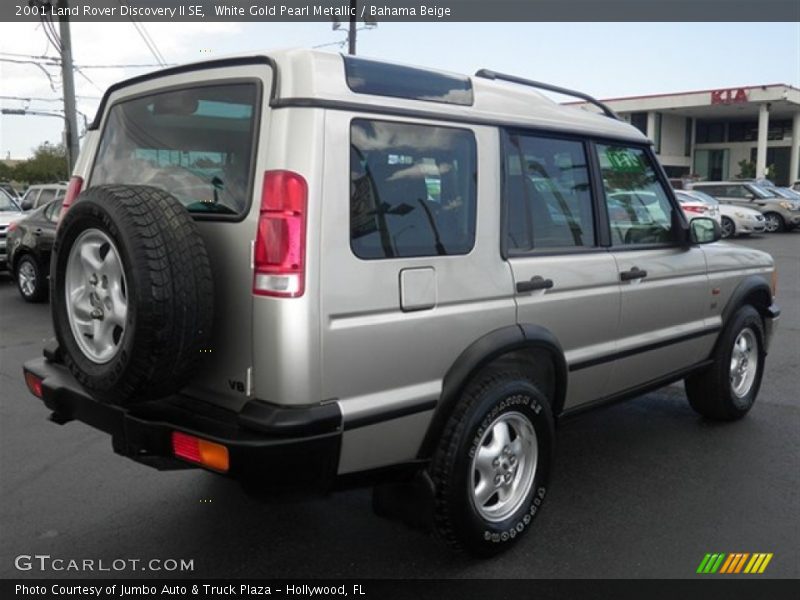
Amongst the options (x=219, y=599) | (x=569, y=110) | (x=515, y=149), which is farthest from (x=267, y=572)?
(x=569, y=110)

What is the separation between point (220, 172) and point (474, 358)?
49.1 inches

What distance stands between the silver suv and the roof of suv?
11 mm

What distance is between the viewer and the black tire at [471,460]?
298 cm

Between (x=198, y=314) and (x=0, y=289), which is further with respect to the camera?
(x=0, y=289)

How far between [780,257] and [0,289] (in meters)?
16.0

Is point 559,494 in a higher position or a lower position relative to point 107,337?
lower

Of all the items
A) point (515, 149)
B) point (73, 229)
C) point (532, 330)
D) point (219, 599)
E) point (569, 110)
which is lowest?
point (219, 599)

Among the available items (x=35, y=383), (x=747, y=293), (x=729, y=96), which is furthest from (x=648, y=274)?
(x=729, y=96)

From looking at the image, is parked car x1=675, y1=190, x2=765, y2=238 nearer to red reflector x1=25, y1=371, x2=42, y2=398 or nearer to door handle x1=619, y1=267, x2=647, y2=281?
door handle x1=619, y1=267, x2=647, y2=281

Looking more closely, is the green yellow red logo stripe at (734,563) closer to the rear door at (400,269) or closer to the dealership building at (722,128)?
the rear door at (400,269)

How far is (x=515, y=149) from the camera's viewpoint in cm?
337

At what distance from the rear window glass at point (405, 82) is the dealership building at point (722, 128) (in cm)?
4610

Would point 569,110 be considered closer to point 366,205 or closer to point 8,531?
point 366,205

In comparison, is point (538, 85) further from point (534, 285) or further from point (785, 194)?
point (785, 194)
